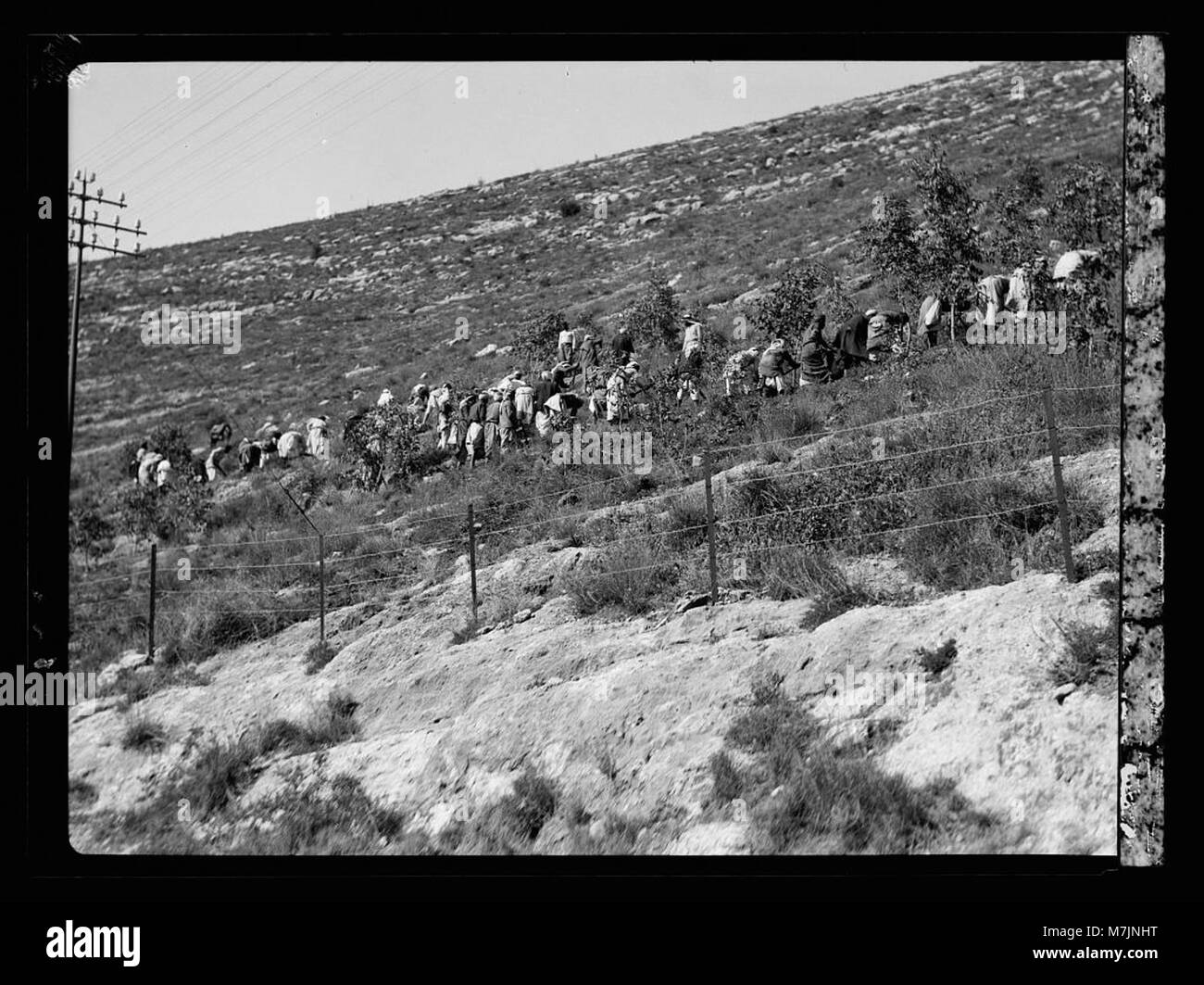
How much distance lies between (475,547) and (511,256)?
9.66 m

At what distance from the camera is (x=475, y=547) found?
868 centimetres

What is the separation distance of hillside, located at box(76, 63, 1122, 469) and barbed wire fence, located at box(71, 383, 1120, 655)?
402cm

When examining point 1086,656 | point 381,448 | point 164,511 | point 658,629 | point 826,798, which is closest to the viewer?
point 826,798

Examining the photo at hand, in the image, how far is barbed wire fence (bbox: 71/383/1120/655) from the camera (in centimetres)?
728

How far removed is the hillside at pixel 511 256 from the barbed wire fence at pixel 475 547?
4.02m

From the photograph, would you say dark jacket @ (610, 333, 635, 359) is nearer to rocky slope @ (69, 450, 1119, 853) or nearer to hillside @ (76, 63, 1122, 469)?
hillside @ (76, 63, 1122, 469)

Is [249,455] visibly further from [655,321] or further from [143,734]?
[143,734]

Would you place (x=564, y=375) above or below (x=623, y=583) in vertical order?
above

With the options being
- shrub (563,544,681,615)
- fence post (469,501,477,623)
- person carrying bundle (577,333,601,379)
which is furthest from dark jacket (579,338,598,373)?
shrub (563,544,681,615)

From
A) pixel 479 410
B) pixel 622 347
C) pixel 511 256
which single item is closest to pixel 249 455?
pixel 479 410

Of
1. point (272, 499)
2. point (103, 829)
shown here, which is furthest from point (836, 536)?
point (272, 499)

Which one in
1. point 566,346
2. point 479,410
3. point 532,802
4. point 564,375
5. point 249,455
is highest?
point 566,346
